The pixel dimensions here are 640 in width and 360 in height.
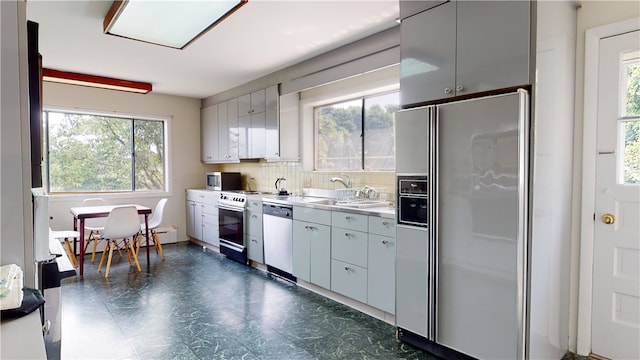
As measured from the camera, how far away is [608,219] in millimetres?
2250

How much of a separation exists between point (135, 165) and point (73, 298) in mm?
2847

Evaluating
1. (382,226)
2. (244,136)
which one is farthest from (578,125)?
(244,136)

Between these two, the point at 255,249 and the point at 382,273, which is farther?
the point at 255,249

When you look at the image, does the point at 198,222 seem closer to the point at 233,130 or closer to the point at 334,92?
the point at 233,130

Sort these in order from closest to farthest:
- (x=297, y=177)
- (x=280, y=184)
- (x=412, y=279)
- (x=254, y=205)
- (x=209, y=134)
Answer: (x=412, y=279) → (x=254, y=205) → (x=297, y=177) → (x=280, y=184) → (x=209, y=134)

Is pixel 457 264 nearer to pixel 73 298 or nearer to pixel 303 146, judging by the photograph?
pixel 303 146

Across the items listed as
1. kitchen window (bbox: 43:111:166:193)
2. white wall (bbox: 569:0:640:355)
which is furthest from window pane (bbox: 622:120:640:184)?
kitchen window (bbox: 43:111:166:193)

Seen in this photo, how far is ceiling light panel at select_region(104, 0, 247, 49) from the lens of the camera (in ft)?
8.43

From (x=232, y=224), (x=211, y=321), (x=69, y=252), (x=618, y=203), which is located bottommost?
(x=211, y=321)

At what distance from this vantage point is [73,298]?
338 cm

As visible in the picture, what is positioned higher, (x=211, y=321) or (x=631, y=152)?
(x=631, y=152)

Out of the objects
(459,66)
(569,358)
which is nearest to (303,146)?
(459,66)

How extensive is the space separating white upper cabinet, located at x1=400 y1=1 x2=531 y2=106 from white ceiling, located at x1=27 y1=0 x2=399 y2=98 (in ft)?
1.73

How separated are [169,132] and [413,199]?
488cm
